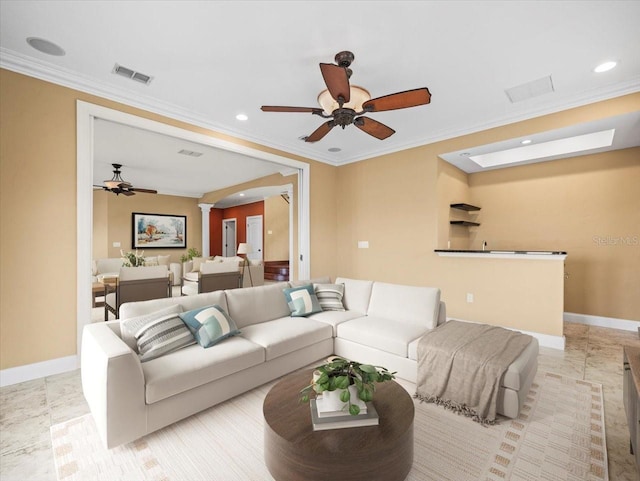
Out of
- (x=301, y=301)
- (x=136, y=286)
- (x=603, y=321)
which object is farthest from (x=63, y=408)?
(x=603, y=321)

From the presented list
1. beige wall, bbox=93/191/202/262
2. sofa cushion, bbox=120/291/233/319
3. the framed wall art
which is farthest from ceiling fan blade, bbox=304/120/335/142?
the framed wall art

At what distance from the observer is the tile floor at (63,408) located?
1.70 metres

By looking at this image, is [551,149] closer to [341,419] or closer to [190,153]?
[341,419]

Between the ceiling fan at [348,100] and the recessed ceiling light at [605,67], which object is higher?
the recessed ceiling light at [605,67]

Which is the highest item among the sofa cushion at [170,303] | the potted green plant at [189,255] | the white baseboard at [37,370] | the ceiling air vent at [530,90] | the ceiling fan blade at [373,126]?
the ceiling air vent at [530,90]

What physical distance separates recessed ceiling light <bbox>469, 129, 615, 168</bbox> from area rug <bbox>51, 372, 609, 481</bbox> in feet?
12.1

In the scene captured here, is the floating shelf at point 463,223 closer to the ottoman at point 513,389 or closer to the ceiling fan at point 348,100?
the ceiling fan at point 348,100

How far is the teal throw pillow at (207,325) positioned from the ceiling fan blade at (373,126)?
2161 mm

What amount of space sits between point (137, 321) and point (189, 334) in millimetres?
394

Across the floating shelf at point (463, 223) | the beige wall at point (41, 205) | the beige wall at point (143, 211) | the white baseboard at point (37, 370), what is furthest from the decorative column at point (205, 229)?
the floating shelf at point (463, 223)

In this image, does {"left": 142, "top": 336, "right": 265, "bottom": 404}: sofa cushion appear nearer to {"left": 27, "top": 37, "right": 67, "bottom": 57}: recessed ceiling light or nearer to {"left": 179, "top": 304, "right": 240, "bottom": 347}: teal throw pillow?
{"left": 179, "top": 304, "right": 240, "bottom": 347}: teal throw pillow

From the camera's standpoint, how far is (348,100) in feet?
7.97

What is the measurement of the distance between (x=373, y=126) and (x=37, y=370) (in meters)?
3.90

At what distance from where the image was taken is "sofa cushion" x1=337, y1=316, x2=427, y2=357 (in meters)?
2.71
